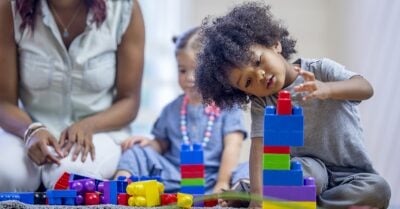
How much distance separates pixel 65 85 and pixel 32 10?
15cm

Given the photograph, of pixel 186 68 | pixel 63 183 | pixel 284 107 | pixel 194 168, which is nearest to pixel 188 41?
pixel 186 68

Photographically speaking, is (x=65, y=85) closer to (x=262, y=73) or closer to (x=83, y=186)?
(x=83, y=186)

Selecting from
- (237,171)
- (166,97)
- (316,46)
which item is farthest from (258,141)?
(166,97)

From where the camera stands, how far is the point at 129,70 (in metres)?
1.35

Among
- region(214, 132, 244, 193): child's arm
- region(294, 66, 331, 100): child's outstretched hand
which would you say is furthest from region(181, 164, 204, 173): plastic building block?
region(294, 66, 331, 100): child's outstretched hand

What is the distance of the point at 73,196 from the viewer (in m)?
0.98

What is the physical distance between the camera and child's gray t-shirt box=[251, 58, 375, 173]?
91 cm


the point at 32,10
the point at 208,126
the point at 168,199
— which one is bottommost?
the point at 168,199

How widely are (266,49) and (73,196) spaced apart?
351 millimetres

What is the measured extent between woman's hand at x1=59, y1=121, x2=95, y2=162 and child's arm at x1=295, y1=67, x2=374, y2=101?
501 mm

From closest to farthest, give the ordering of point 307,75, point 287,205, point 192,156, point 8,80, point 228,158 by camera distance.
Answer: point 287,205 < point 307,75 < point 192,156 < point 8,80 < point 228,158

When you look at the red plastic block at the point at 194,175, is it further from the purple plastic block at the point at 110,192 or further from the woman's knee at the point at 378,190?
the woman's knee at the point at 378,190

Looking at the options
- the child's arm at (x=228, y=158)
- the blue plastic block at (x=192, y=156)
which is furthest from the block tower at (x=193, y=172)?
the child's arm at (x=228, y=158)

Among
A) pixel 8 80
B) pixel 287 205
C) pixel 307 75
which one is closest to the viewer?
pixel 287 205
